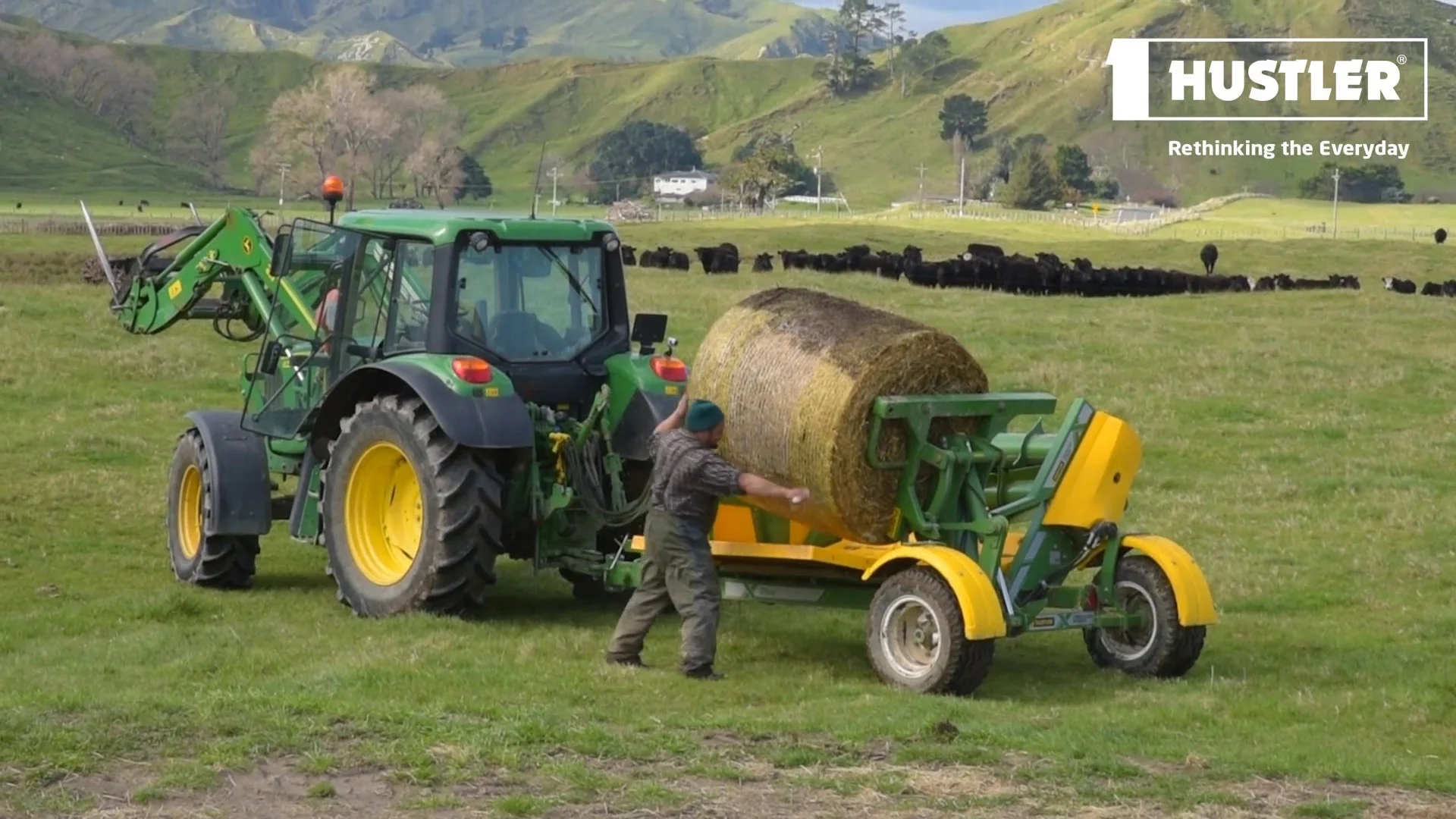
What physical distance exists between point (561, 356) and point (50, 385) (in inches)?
533

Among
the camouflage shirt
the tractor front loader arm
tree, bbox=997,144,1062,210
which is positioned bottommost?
the camouflage shirt

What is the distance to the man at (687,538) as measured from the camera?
1152 centimetres

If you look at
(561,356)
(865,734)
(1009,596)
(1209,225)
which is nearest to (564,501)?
(561,356)

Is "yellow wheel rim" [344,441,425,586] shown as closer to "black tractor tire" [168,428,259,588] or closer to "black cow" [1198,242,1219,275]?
"black tractor tire" [168,428,259,588]

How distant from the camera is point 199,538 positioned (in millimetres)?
15406

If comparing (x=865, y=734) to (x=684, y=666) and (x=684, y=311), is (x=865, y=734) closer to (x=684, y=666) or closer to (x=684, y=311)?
(x=684, y=666)

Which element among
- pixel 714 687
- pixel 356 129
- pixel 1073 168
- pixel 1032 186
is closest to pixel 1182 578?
pixel 714 687

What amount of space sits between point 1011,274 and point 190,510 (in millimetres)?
35218

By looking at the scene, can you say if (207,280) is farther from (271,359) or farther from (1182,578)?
(1182,578)

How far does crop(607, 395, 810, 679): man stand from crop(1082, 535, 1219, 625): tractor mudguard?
2257 mm

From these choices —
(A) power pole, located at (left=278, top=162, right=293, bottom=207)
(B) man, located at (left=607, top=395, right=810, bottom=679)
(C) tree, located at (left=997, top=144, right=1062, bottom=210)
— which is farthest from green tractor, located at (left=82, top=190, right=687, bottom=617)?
(C) tree, located at (left=997, top=144, right=1062, bottom=210)

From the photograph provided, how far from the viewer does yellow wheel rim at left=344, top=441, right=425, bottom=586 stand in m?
13.5

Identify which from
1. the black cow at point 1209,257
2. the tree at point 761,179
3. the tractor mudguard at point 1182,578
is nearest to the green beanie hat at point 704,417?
the tractor mudguard at point 1182,578

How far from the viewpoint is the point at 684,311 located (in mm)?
34844
